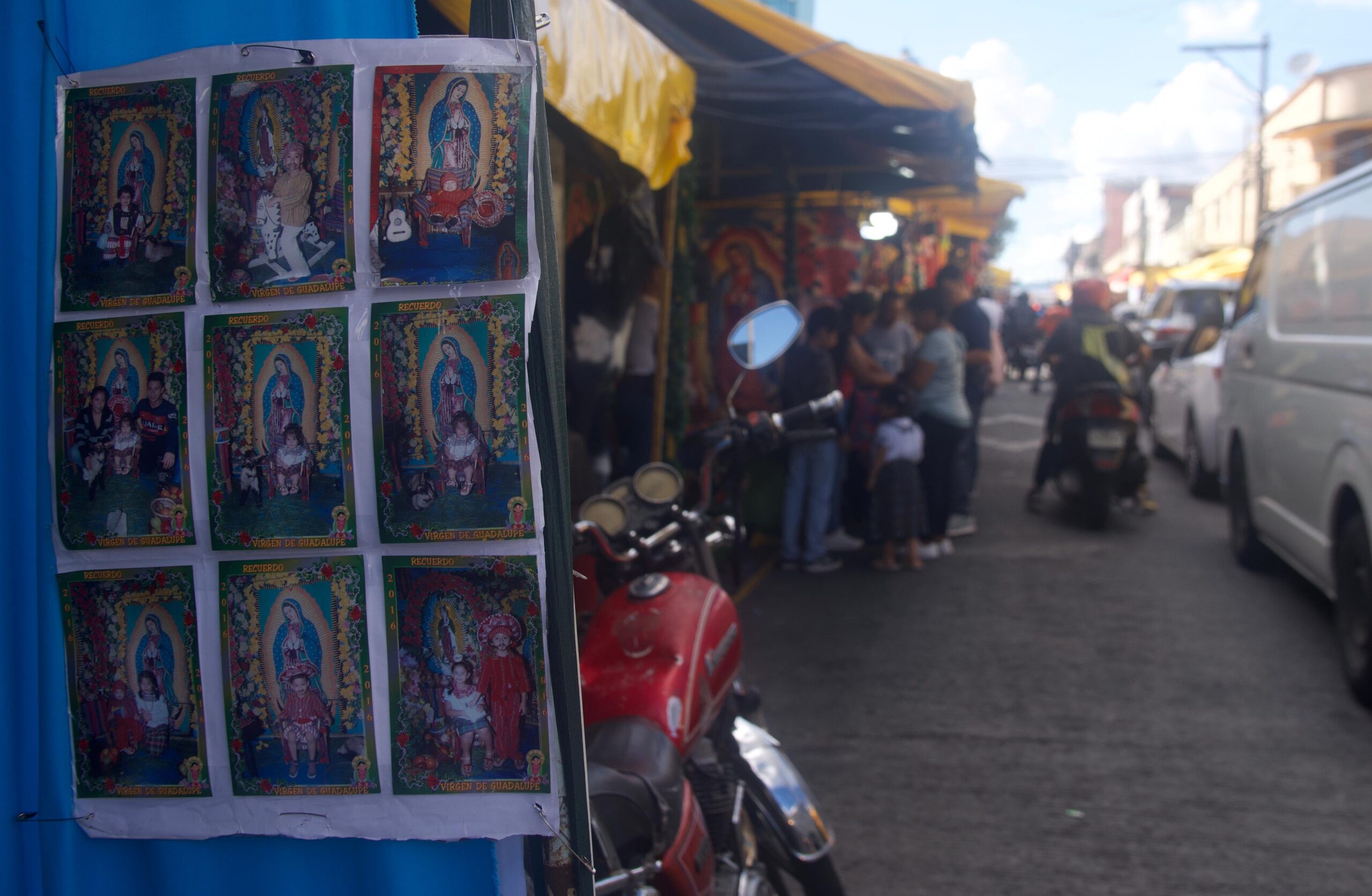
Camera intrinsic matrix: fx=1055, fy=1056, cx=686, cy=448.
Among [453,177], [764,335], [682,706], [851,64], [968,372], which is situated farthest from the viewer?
[968,372]

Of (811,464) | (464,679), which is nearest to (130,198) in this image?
(464,679)

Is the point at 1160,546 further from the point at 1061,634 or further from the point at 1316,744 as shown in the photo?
the point at 1316,744

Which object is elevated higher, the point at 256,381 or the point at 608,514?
the point at 256,381

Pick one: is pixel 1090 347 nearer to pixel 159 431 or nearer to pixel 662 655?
pixel 662 655

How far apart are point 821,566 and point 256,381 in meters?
5.70

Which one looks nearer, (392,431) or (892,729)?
(392,431)

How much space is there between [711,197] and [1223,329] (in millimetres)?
3852

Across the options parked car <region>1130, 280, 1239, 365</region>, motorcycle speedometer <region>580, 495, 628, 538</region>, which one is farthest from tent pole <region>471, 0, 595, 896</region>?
parked car <region>1130, 280, 1239, 365</region>

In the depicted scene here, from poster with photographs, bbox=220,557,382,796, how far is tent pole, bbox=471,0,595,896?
24 cm

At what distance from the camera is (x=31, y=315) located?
1.41 m

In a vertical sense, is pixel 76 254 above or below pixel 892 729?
above

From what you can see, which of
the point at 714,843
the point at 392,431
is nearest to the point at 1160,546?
the point at 714,843

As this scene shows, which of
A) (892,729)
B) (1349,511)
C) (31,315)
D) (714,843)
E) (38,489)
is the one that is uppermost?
(31,315)

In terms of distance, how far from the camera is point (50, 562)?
1407mm
